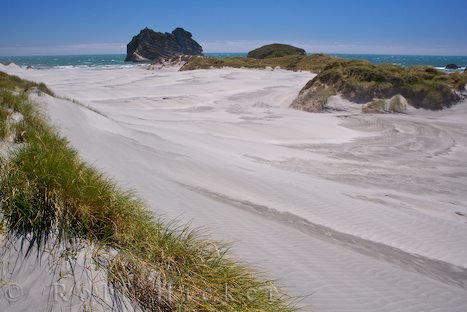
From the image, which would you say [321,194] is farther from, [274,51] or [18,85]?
[274,51]

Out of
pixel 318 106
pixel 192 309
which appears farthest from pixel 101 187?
pixel 318 106

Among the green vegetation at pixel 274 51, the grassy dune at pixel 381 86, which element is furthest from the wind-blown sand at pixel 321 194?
the green vegetation at pixel 274 51

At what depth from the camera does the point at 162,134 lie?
10.0 metres

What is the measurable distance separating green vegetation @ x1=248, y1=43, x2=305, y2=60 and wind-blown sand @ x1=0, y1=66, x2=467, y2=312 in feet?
225

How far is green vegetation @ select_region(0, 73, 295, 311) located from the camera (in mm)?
2324

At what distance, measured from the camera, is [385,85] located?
654 inches

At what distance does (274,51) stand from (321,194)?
79.3 meters

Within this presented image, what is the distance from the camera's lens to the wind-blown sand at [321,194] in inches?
141

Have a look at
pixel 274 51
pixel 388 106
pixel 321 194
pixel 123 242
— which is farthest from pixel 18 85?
pixel 274 51

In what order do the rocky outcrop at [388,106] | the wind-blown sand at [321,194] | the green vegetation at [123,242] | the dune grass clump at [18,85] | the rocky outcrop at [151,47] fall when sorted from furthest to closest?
1. the rocky outcrop at [151,47]
2. the rocky outcrop at [388,106]
3. the dune grass clump at [18,85]
4. the wind-blown sand at [321,194]
5. the green vegetation at [123,242]

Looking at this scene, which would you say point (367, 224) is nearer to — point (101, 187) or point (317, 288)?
point (317, 288)

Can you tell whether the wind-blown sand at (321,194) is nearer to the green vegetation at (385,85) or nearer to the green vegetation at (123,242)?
the green vegetation at (123,242)

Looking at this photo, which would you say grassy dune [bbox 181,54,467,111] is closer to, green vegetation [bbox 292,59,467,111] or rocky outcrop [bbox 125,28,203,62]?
green vegetation [bbox 292,59,467,111]

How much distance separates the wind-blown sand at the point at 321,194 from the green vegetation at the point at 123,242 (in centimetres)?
86
